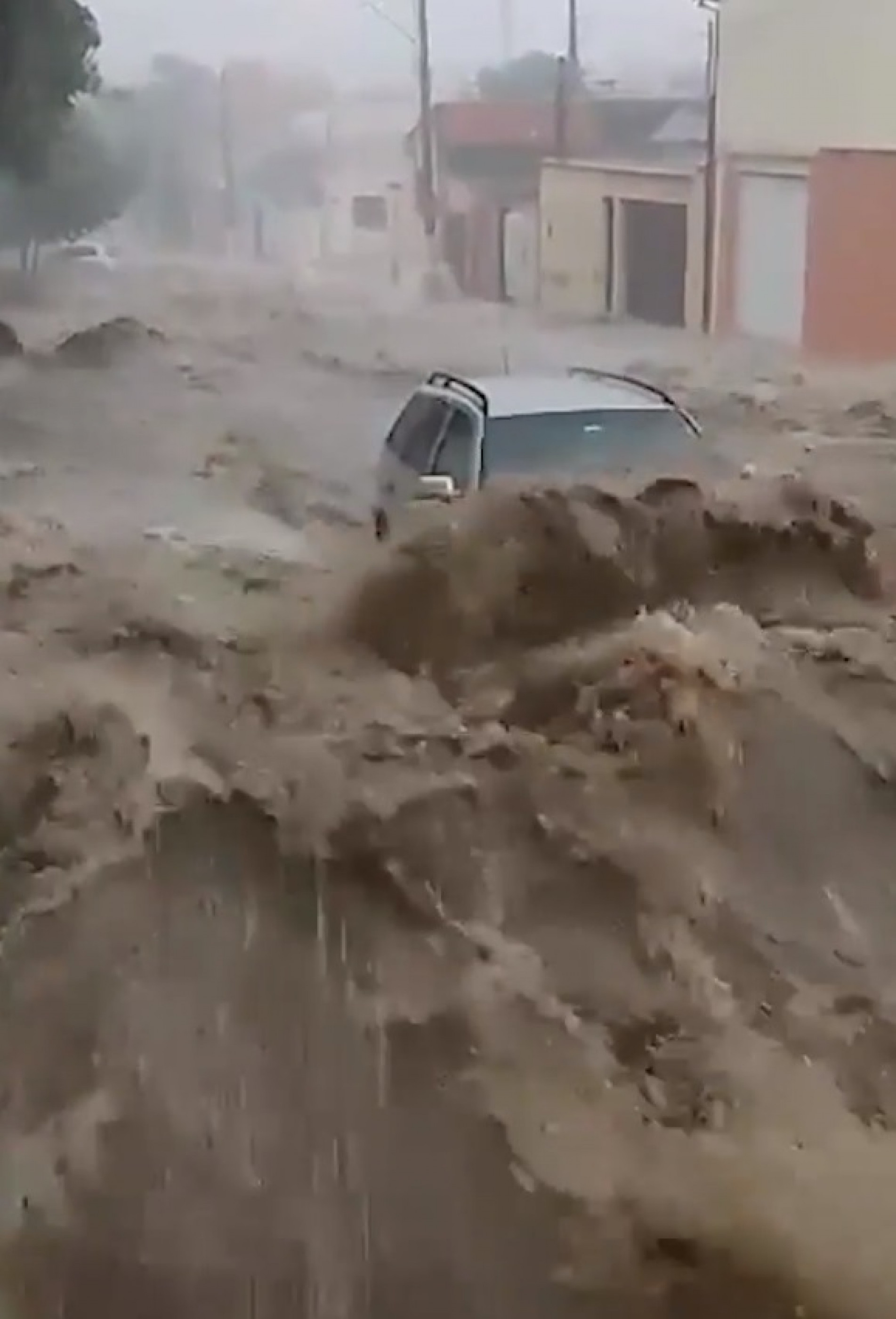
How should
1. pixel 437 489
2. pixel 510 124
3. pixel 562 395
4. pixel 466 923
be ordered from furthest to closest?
pixel 510 124, pixel 562 395, pixel 437 489, pixel 466 923

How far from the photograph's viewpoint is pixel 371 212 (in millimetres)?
2150

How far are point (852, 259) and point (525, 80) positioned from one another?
45 centimetres

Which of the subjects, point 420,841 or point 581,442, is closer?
point 420,841

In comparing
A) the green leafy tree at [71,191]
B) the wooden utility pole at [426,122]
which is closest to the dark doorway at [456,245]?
the wooden utility pole at [426,122]

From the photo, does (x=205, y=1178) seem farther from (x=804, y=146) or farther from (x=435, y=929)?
(x=804, y=146)

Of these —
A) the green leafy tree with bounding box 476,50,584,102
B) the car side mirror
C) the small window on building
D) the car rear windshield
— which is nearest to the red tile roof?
the green leafy tree with bounding box 476,50,584,102

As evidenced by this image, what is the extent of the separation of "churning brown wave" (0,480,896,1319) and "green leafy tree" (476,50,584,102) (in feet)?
1.86

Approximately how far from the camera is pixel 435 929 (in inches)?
52.2

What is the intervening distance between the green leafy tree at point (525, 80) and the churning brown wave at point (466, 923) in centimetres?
57

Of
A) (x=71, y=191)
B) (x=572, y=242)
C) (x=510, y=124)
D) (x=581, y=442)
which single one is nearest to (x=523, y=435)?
(x=581, y=442)

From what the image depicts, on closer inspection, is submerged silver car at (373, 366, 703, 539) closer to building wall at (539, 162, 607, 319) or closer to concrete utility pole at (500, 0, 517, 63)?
building wall at (539, 162, 607, 319)

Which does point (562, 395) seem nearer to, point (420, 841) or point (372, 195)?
point (372, 195)

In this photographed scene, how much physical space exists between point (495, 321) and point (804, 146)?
1.40ft

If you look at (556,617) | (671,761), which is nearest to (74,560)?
(556,617)
